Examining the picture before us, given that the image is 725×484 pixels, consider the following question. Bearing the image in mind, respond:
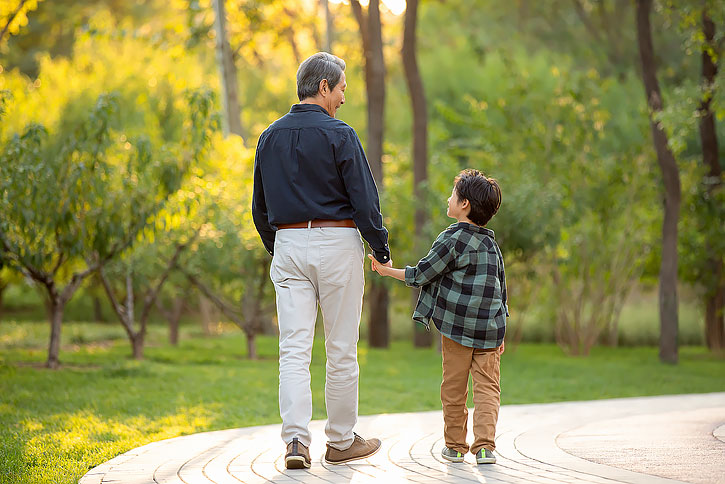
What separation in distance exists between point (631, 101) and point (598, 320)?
18.6 feet

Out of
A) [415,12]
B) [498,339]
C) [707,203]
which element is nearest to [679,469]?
[498,339]

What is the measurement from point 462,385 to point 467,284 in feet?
1.68

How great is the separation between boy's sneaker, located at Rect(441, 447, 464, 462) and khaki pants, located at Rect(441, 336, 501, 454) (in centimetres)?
2

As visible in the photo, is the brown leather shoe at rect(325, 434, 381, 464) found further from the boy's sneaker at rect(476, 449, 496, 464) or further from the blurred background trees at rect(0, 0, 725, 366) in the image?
the blurred background trees at rect(0, 0, 725, 366)

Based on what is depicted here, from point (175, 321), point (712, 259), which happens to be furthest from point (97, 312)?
point (712, 259)

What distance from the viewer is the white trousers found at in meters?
4.15

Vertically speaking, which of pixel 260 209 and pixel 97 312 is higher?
pixel 260 209

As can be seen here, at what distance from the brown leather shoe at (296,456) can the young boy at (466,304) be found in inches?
28.8

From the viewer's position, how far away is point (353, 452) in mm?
4344

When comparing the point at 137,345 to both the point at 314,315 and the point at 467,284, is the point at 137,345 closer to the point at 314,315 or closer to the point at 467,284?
the point at 314,315

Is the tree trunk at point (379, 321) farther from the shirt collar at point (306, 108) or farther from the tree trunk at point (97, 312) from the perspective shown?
the shirt collar at point (306, 108)

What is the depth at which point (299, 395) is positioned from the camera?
13.6 feet

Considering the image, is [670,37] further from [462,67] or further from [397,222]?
[397,222]

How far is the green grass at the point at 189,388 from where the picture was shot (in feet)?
17.2
